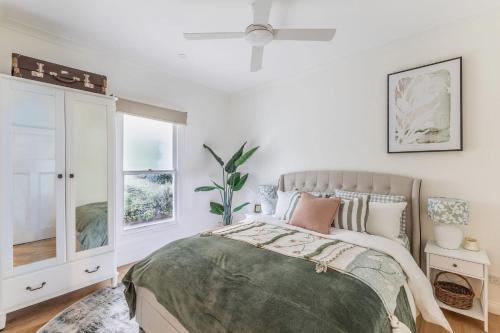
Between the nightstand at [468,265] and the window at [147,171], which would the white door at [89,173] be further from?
the nightstand at [468,265]

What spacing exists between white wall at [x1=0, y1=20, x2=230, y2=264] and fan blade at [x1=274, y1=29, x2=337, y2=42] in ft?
6.63

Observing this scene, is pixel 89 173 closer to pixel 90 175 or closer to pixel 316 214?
pixel 90 175

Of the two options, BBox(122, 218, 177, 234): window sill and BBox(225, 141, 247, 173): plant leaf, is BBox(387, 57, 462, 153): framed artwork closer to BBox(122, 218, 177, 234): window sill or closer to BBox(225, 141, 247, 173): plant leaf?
BBox(225, 141, 247, 173): plant leaf

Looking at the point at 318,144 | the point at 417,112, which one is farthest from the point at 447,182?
Answer: the point at 318,144

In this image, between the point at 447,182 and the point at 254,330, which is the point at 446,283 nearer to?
the point at 447,182

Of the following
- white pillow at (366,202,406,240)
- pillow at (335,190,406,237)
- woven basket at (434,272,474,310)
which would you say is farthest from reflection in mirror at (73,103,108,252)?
woven basket at (434,272,474,310)

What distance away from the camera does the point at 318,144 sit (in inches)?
121

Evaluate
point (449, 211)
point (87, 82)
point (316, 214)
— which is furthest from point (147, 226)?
point (449, 211)

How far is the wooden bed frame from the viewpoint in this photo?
5.16 ft

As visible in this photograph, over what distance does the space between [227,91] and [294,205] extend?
98.3 inches

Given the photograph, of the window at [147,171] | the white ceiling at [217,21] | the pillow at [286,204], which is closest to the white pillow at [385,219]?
the pillow at [286,204]

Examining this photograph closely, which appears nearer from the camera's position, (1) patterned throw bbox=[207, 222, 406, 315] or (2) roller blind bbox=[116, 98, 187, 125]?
(1) patterned throw bbox=[207, 222, 406, 315]

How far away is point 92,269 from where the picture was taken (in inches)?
89.4

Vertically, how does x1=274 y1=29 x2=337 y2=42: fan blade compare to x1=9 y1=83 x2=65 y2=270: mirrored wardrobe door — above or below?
above
